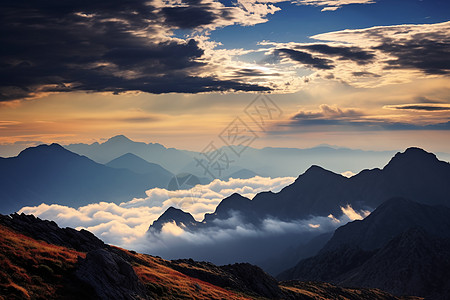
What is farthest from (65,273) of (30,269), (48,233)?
(48,233)

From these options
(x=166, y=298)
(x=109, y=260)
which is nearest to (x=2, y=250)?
(x=109, y=260)

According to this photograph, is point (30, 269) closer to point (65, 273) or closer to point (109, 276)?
point (65, 273)

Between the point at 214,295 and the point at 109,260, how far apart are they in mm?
29281

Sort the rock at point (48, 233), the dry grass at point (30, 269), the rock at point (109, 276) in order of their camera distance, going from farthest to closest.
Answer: the rock at point (48, 233)
the rock at point (109, 276)
the dry grass at point (30, 269)

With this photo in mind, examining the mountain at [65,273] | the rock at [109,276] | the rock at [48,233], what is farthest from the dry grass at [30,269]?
the rock at [48,233]

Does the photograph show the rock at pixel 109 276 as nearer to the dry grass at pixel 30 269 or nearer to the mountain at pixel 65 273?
the mountain at pixel 65 273

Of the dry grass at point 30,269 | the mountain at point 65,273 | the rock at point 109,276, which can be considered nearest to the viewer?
the dry grass at point 30,269

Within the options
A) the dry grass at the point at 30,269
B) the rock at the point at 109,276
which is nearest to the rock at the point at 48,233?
the dry grass at the point at 30,269

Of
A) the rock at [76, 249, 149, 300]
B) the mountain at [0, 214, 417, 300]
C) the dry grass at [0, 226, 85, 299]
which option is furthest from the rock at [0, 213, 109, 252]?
the rock at [76, 249, 149, 300]

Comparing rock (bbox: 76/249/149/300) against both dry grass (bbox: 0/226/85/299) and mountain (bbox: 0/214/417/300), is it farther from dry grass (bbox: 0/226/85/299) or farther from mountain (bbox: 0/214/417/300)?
dry grass (bbox: 0/226/85/299)

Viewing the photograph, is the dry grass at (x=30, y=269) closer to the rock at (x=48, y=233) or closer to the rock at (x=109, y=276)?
the rock at (x=109, y=276)

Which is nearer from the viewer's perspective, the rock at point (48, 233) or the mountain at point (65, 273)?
the mountain at point (65, 273)

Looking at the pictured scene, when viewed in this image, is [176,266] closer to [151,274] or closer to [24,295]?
[151,274]

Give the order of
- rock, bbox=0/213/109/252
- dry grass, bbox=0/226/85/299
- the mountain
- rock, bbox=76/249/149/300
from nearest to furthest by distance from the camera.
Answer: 1. dry grass, bbox=0/226/85/299
2. the mountain
3. rock, bbox=76/249/149/300
4. rock, bbox=0/213/109/252
